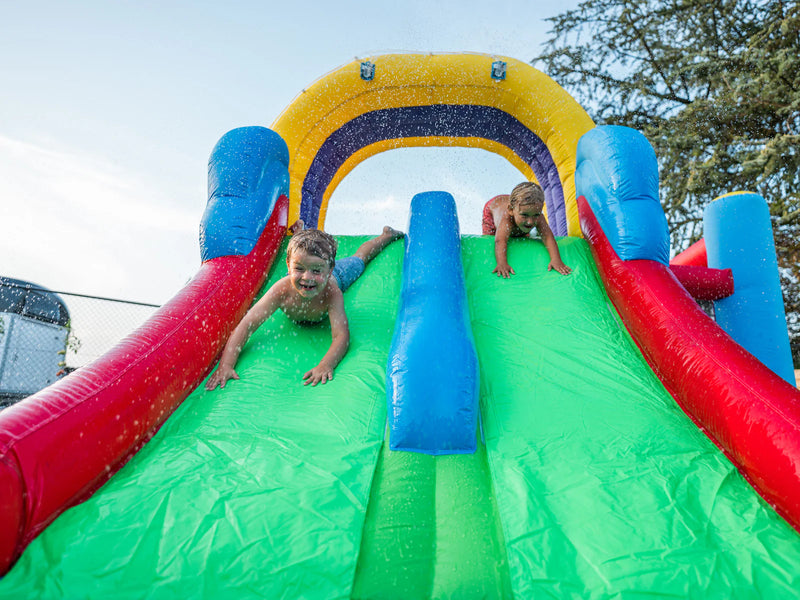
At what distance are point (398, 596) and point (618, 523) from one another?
1.90 ft

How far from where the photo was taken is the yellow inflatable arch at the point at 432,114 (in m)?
3.77

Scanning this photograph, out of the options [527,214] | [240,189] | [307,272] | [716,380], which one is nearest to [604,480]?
[716,380]

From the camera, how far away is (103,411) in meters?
1.48

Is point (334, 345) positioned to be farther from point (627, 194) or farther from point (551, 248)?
point (627, 194)

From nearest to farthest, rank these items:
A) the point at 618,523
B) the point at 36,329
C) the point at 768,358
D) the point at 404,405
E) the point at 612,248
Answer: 1. the point at 618,523
2. the point at 404,405
3. the point at 612,248
4. the point at 768,358
5. the point at 36,329

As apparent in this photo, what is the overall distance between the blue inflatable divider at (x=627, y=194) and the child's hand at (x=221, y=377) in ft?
6.28

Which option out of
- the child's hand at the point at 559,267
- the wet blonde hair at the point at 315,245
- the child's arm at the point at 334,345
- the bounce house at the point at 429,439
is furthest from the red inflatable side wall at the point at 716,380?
the wet blonde hair at the point at 315,245

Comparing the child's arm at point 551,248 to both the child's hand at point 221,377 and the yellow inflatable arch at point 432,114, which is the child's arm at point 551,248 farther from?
the child's hand at point 221,377

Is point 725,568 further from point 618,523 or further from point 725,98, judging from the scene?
point 725,98

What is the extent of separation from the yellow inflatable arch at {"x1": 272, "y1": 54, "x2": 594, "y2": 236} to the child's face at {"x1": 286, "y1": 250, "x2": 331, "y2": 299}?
5.90ft

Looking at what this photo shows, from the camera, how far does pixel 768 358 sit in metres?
3.01

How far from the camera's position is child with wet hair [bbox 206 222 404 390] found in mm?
1974

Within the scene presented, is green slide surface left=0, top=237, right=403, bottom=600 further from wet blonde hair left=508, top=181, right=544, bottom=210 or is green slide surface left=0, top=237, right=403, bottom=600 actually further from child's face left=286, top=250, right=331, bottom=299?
wet blonde hair left=508, top=181, right=544, bottom=210

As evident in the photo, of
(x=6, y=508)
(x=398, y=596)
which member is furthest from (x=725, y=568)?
(x=6, y=508)
